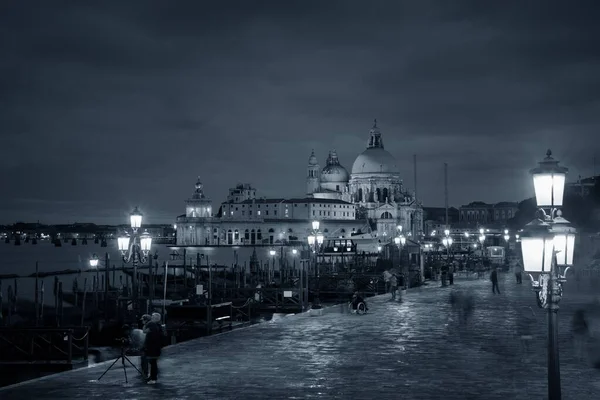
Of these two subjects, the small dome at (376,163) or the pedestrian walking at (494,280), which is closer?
the pedestrian walking at (494,280)

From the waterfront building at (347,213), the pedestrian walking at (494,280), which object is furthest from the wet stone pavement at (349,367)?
the waterfront building at (347,213)

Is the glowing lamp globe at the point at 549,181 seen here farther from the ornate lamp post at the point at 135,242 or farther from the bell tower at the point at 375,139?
the bell tower at the point at 375,139

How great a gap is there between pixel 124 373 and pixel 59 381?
117 centimetres

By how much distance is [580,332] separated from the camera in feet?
68.4

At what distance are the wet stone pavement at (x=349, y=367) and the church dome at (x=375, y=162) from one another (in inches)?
6648

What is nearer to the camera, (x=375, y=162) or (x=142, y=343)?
(x=142, y=343)

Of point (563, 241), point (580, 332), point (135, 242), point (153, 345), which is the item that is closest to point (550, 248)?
point (563, 241)

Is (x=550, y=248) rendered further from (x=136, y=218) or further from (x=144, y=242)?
(x=144, y=242)

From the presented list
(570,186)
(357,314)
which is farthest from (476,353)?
(570,186)

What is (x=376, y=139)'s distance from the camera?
198375 mm

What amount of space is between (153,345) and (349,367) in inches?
143

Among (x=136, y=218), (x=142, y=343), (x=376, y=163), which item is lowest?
(x=142, y=343)

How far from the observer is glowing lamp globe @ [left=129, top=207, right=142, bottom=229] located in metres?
23.0

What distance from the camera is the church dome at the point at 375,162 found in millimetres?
192000
